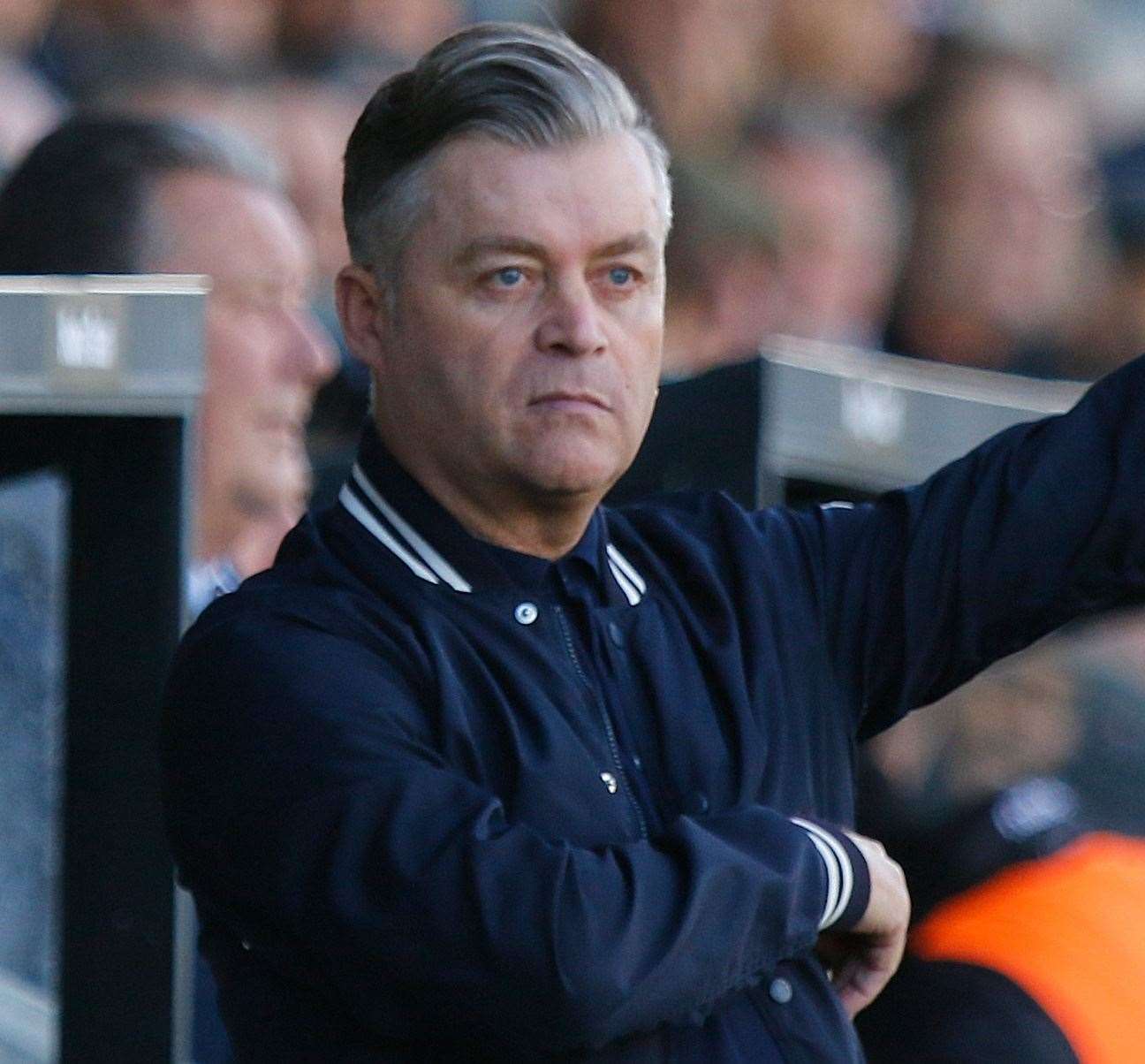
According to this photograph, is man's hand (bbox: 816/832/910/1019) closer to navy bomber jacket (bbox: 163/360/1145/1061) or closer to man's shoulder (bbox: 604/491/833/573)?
navy bomber jacket (bbox: 163/360/1145/1061)

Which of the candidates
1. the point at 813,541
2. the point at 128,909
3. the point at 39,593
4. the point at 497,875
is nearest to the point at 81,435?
the point at 39,593

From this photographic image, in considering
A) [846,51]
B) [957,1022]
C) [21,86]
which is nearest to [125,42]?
[21,86]

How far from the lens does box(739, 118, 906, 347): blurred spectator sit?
14.2 ft

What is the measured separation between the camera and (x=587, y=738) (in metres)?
1.59

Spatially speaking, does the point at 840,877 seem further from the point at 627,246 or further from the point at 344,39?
the point at 344,39

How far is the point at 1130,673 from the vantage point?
3.64m

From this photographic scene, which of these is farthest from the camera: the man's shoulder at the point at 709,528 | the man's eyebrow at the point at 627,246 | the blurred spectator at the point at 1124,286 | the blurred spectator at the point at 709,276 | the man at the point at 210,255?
the blurred spectator at the point at 1124,286

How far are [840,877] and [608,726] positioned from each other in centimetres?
19

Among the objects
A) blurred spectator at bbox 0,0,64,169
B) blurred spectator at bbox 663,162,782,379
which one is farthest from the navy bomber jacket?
blurred spectator at bbox 0,0,64,169

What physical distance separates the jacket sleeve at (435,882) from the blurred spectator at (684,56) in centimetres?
268

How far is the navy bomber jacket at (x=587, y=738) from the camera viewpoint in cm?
143

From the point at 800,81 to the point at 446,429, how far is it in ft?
11.4

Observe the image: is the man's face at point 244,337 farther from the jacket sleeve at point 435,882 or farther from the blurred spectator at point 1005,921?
the jacket sleeve at point 435,882

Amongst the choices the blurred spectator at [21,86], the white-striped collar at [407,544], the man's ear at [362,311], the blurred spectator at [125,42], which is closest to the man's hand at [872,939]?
the white-striped collar at [407,544]
